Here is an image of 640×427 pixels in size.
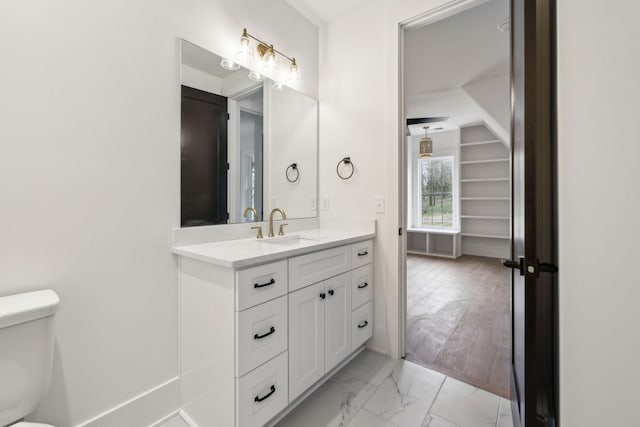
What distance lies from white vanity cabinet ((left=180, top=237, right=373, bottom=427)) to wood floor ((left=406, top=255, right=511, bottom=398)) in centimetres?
87

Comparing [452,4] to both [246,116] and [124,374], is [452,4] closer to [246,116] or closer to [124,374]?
[246,116]

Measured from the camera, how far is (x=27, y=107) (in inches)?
41.5

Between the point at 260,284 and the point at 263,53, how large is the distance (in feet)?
5.14

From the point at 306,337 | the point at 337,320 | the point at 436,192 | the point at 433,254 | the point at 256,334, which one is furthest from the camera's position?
the point at 436,192

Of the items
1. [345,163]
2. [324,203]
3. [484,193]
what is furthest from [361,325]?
[484,193]

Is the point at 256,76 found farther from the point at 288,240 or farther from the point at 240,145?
the point at 288,240

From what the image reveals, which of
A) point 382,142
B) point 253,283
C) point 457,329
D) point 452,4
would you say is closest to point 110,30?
point 253,283

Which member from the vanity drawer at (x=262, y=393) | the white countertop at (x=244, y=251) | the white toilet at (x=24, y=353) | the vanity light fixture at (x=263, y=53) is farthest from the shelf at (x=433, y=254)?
the white toilet at (x=24, y=353)

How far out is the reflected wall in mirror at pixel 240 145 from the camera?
1548mm

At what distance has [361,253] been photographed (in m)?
1.94

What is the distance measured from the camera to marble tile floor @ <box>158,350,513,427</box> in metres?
1.42

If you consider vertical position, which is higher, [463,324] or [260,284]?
[260,284]

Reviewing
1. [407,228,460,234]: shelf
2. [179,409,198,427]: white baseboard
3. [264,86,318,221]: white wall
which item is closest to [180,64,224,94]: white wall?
[264,86,318,221]: white wall

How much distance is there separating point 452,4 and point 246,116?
151 centimetres
